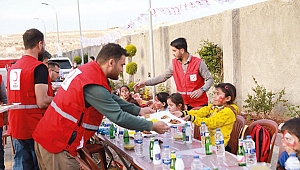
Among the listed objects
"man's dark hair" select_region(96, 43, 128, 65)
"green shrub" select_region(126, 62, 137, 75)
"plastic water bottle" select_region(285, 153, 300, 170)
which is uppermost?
"man's dark hair" select_region(96, 43, 128, 65)

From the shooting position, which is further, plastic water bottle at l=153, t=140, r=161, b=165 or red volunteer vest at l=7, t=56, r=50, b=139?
red volunteer vest at l=7, t=56, r=50, b=139

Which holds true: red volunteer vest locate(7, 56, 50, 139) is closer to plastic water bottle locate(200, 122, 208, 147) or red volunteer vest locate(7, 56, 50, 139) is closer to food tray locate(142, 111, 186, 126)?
food tray locate(142, 111, 186, 126)

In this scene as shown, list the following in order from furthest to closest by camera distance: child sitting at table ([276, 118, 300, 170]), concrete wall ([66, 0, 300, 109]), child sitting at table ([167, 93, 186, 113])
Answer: concrete wall ([66, 0, 300, 109]) → child sitting at table ([167, 93, 186, 113]) → child sitting at table ([276, 118, 300, 170])

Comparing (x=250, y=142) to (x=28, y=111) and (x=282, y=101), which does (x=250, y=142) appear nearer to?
(x=28, y=111)

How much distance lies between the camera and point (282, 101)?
785 cm

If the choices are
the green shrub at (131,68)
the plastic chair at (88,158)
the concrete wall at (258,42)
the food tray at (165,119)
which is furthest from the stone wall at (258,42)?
the green shrub at (131,68)

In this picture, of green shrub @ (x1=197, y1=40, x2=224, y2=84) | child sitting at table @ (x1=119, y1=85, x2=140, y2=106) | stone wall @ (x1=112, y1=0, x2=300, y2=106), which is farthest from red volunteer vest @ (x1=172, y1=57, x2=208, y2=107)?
green shrub @ (x1=197, y1=40, x2=224, y2=84)

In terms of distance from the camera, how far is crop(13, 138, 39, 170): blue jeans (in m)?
4.52

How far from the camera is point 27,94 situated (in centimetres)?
432

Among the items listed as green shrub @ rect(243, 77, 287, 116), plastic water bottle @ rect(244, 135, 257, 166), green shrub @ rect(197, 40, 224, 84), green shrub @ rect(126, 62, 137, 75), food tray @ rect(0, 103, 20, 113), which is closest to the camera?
plastic water bottle @ rect(244, 135, 257, 166)

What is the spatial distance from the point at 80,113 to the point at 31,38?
4.92ft

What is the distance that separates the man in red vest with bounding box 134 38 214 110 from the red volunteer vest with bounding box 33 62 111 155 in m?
2.47

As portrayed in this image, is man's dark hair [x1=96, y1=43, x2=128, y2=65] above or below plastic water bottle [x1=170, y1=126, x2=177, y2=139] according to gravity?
above

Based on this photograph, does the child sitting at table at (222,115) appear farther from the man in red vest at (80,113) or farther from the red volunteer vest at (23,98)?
the red volunteer vest at (23,98)
